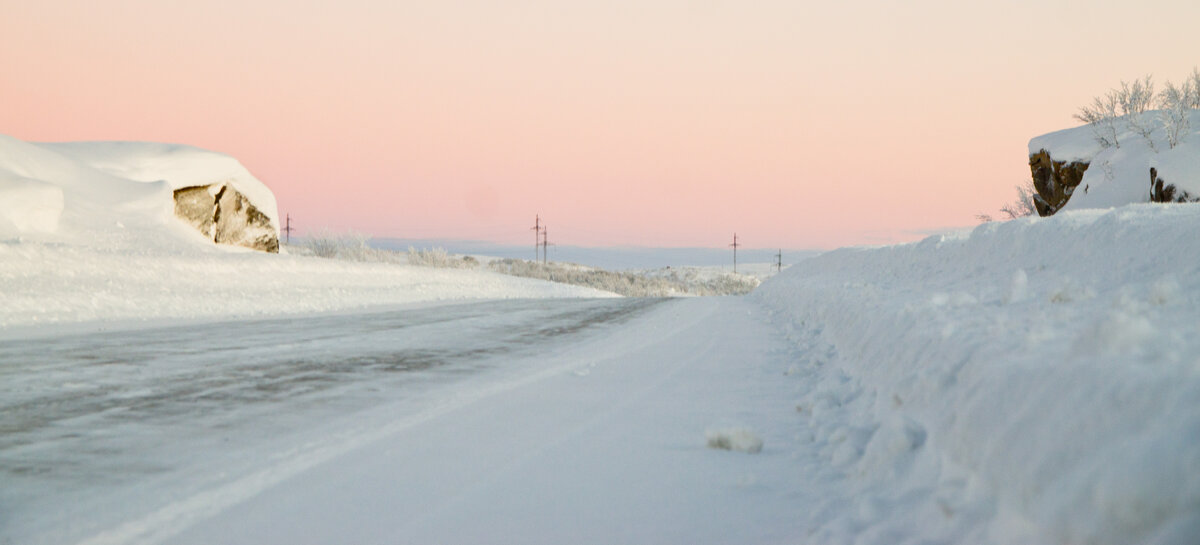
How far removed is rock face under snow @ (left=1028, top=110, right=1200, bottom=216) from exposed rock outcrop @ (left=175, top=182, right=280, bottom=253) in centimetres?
3471

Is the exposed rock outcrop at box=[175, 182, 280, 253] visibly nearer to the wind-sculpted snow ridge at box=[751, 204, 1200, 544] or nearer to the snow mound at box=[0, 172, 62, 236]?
the snow mound at box=[0, 172, 62, 236]

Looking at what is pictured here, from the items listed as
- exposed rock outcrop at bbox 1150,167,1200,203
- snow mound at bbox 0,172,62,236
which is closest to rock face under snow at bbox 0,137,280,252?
snow mound at bbox 0,172,62,236

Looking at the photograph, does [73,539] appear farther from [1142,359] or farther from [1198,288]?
[1198,288]

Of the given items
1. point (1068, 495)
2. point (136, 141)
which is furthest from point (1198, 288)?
point (136, 141)

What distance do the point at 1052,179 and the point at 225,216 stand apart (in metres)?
39.2

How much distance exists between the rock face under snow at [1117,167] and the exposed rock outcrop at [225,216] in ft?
114

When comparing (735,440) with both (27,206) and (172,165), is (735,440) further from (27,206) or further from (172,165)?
(172,165)

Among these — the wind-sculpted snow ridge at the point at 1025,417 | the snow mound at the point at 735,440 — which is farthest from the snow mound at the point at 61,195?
the wind-sculpted snow ridge at the point at 1025,417

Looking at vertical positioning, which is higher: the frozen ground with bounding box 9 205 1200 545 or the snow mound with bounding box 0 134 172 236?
the snow mound with bounding box 0 134 172 236

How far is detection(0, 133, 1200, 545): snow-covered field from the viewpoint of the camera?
7.11 ft

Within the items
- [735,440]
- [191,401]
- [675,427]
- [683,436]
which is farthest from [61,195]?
[735,440]

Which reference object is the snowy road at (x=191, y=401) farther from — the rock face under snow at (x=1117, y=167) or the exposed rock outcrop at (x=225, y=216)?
the exposed rock outcrop at (x=225, y=216)

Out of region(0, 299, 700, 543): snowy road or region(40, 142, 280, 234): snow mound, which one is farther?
region(40, 142, 280, 234): snow mound

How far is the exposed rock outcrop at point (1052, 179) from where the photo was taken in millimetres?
31141
